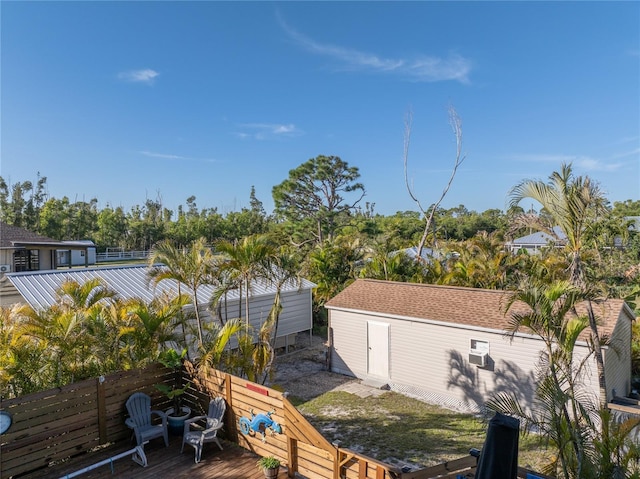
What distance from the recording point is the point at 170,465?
241 inches

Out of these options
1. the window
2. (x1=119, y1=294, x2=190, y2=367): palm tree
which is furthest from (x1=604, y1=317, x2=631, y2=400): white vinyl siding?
the window

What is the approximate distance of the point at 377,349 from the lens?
11.6 m

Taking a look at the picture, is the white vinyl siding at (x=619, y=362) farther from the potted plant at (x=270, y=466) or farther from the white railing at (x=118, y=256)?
the white railing at (x=118, y=256)

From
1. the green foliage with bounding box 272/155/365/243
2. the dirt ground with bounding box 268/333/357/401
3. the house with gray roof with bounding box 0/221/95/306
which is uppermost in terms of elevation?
the green foliage with bounding box 272/155/365/243

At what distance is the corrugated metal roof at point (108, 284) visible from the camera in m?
10.2

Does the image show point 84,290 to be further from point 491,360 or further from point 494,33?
point 494,33

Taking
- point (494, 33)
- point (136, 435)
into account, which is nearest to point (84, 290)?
point (136, 435)

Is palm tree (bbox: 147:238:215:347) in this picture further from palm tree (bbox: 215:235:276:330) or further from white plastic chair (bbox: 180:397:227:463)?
white plastic chair (bbox: 180:397:227:463)

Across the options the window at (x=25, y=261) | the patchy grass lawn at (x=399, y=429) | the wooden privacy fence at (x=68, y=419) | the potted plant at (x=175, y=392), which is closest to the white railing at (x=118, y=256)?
the window at (x=25, y=261)

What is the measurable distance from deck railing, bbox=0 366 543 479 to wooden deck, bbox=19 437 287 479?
0.17 metres

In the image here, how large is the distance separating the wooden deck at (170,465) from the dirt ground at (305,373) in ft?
10.2

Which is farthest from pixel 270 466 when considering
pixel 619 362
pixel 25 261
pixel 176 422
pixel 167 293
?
pixel 25 261

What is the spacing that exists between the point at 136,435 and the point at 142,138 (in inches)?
829

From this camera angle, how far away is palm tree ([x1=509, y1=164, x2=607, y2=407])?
6352mm
